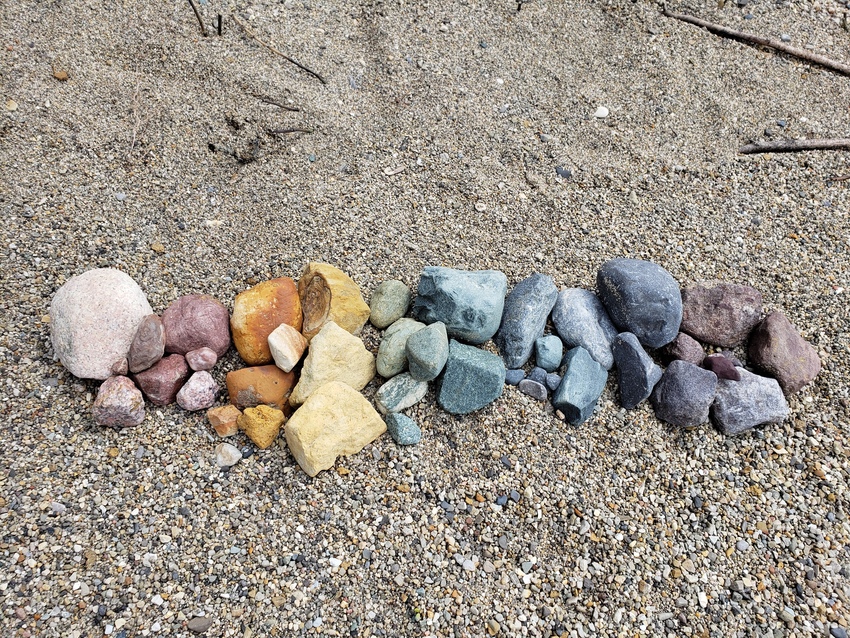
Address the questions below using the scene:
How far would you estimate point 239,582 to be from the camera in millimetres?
1702

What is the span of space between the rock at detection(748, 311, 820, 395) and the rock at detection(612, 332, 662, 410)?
1.27 ft

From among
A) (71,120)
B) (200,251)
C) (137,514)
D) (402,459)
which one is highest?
(71,120)

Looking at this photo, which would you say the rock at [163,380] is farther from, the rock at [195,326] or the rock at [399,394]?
the rock at [399,394]

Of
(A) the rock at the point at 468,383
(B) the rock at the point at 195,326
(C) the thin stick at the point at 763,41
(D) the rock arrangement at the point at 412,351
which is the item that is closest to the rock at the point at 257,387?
(D) the rock arrangement at the point at 412,351

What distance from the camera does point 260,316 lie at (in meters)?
2.10

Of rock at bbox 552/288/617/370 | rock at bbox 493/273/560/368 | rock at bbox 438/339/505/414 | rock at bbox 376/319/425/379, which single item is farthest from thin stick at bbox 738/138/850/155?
rock at bbox 376/319/425/379

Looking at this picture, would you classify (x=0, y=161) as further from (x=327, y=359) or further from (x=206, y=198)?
(x=327, y=359)

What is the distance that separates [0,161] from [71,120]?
0.34m

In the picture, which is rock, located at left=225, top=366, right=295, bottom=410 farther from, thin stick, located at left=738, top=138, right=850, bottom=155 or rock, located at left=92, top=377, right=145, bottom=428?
thin stick, located at left=738, top=138, right=850, bottom=155

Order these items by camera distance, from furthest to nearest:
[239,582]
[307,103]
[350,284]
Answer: [307,103] < [350,284] < [239,582]

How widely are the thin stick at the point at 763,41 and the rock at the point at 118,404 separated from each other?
133 inches

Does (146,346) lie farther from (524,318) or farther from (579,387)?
(579,387)

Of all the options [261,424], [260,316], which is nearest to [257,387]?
[261,424]

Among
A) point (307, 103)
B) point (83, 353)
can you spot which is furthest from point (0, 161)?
point (307, 103)
